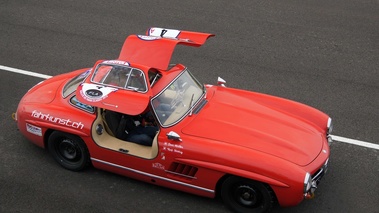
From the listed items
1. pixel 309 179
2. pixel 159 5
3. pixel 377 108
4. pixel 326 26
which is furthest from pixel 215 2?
pixel 309 179

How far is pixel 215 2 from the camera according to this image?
12.2 meters

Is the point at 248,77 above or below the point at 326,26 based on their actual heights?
below

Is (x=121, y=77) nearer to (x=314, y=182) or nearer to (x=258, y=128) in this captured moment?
(x=258, y=128)

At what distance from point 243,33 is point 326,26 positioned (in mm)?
1879

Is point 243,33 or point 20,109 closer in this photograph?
point 20,109

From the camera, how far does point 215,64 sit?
9.69 metres

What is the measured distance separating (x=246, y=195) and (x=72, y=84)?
2.91 meters

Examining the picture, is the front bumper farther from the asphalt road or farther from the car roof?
the car roof

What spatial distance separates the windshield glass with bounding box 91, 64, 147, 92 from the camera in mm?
6500

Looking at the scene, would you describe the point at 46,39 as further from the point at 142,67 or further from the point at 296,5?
the point at 296,5

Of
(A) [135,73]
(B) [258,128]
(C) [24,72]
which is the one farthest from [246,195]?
(C) [24,72]

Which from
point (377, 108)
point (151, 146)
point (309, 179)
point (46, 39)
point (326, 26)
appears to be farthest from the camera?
point (326, 26)

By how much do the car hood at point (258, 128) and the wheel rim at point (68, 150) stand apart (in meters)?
1.54

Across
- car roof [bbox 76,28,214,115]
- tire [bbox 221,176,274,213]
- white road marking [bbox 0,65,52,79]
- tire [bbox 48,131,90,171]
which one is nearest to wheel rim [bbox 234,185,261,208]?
tire [bbox 221,176,274,213]
